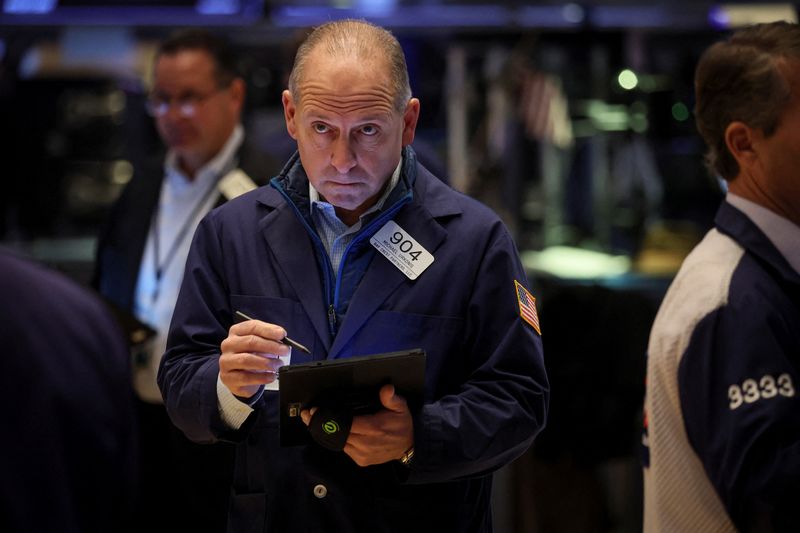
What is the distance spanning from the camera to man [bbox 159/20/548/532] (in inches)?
80.4

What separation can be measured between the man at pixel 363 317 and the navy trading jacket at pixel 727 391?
0.32 m

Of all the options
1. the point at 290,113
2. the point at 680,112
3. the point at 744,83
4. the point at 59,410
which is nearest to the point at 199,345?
the point at 290,113

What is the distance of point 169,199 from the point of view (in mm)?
3635

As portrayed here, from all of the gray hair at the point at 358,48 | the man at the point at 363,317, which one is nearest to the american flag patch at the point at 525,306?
the man at the point at 363,317

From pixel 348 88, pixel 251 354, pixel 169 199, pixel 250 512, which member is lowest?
pixel 250 512

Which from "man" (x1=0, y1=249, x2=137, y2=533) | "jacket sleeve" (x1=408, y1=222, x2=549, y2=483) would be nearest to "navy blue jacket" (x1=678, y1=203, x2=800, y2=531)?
"jacket sleeve" (x1=408, y1=222, x2=549, y2=483)

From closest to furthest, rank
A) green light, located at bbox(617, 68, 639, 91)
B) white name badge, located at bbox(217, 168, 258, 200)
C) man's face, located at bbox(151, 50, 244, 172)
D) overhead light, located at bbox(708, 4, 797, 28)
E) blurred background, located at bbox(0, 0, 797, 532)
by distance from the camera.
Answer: white name badge, located at bbox(217, 168, 258, 200), man's face, located at bbox(151, 50, 244, 172), blurred background, located at bbox(0, 0, 797, 532), overhead light, located at bbox(708, 4, 797, 28), green light, located at bbox(617, 68, 639, 91)

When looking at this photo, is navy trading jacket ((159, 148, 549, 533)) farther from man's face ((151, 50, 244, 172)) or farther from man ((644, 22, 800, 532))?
man's face ((151, 50, 244, 172))

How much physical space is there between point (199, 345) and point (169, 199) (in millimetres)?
1587

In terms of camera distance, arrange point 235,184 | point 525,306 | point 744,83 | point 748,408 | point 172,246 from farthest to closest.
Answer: point 172,246 → point 235,184 → point 744,83 → point 525,306 → point 748,408

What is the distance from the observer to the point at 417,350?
74.6 inches

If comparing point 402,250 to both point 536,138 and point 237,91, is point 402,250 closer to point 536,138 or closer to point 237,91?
point 237,91

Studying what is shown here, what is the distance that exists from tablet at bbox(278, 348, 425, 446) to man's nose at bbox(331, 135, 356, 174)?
0.37 meters

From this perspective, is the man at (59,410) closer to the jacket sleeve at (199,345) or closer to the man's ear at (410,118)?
the jacket sleeve at (199,345)
